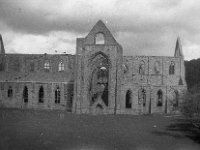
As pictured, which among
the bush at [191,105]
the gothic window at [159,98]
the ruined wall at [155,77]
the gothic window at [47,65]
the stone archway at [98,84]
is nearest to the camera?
the bush at [191,105]

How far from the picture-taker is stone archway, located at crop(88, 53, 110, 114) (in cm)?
4162

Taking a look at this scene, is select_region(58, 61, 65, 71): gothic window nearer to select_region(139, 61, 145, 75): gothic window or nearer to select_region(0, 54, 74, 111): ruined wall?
select_region(0, 54, 74, 111): ruined wall

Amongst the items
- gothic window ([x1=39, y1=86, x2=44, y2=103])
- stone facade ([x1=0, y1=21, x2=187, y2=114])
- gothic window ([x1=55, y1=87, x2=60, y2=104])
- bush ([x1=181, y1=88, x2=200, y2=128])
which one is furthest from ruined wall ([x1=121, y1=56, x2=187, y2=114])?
bush ([x1=181, y1=88, x2=200, y2=128])

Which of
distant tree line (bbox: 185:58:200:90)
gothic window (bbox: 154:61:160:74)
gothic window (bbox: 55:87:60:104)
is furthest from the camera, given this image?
distant tree line (bbox: 185:58:200:90)

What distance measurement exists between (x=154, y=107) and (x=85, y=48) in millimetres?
14800

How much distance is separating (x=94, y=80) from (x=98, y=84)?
101 cm

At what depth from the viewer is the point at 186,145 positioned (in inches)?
854

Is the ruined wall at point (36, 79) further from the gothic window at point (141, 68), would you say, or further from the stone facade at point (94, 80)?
the gothic window at point (141, 68)

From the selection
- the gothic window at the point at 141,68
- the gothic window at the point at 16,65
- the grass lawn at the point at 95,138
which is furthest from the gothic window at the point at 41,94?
the grass lawn at the point at 95,138

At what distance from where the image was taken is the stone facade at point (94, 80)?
137ft

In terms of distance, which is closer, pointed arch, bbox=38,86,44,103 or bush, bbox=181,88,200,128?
bush, bbox=181,88,200,128

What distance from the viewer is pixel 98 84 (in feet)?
161

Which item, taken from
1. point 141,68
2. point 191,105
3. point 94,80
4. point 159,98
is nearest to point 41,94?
point 94,80

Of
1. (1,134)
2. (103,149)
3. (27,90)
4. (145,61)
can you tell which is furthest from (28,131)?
(145,61)
